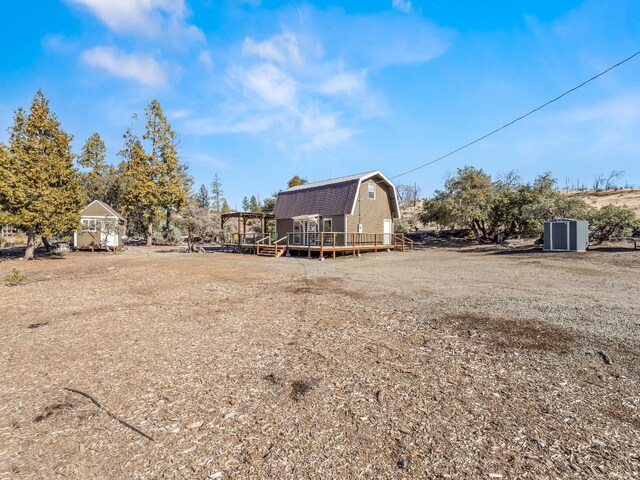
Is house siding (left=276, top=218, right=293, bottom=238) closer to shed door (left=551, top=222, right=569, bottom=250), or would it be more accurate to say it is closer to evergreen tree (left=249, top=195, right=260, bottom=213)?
shed door (left=551, top=222, right=569, bottom=250)

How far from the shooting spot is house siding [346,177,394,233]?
23.7 metres

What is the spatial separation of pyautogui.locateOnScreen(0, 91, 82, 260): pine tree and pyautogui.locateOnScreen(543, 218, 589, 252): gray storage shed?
29.1 m

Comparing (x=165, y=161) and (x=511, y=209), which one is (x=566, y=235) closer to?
(x=511, y=209)

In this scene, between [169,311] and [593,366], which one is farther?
[169,311]

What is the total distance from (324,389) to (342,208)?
64.4 ft

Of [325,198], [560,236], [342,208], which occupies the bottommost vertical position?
[560,236]

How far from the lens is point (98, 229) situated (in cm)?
2612

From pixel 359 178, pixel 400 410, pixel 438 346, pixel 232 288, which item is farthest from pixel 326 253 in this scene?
pixel 400 410

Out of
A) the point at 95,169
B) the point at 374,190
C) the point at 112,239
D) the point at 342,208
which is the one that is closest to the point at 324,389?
the point at 342,208

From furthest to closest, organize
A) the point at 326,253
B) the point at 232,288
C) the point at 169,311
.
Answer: the point at 326,253 < the point at 232,288 < the point at 169,311

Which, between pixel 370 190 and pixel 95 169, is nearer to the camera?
pixel 370 190

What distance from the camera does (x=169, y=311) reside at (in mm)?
7168

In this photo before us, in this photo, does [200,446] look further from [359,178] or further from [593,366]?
[359,178]

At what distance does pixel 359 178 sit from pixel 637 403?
66.6ft
